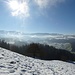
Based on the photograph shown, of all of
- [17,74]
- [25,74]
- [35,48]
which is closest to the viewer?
[17,74]

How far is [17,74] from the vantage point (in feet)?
24.3

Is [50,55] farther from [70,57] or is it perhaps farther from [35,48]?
[35,48]

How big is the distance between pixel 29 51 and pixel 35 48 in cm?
307

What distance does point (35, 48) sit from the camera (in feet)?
173

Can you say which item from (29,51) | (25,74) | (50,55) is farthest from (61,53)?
(25,74)

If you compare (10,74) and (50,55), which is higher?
(10,74)

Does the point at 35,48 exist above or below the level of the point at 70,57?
above

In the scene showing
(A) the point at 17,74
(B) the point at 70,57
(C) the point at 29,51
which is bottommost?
(B) the point at 70,57

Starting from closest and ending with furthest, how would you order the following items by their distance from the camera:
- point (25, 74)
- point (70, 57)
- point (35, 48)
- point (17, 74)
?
point (17, 74), point (25, 74), point (35, 48), point (70, 57)

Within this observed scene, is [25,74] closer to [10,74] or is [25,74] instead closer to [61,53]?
[10,74]

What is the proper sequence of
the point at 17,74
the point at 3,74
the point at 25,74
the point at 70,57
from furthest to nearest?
the point at 70,57
the point at 25,74
the point at 17,74
the point at 3,74

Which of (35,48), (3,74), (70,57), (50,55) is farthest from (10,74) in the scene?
(70,57)

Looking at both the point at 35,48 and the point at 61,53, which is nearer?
the point at 35,48

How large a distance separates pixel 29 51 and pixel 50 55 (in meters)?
35.3
